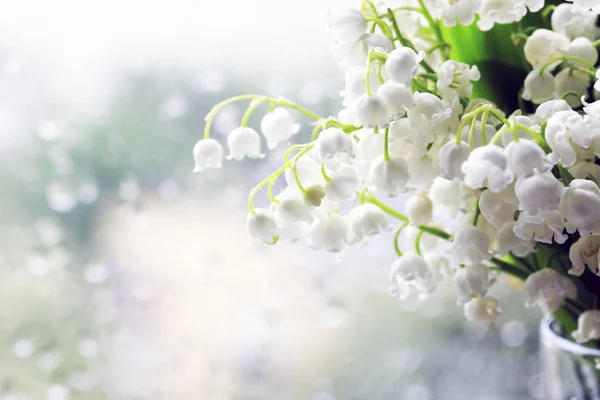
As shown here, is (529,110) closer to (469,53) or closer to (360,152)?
(469,53)

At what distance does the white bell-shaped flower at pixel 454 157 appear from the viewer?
47cm

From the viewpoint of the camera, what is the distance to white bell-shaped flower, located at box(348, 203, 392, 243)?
1.86 feet

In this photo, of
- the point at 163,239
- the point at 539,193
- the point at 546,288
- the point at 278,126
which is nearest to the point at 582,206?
the point at 539,193

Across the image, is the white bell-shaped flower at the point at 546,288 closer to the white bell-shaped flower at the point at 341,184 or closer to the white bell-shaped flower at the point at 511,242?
the white bell-shaped flower at the point at 511,242

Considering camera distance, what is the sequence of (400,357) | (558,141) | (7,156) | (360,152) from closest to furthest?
(558,141) → (360,152) → (7,156) → (400,357)

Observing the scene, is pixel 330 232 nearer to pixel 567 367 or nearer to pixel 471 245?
pixel 471 245

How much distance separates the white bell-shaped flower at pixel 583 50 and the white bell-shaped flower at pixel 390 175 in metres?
0.18

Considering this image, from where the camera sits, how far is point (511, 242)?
550mm

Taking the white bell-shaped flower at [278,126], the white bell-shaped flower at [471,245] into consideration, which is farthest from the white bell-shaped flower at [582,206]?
the white bell-shaped flower at [278,126]

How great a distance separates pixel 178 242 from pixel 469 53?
449 mm

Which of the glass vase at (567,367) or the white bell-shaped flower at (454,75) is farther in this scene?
the glass vase at (567,367)

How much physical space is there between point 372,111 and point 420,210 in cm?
14

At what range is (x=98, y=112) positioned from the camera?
86 centimetres

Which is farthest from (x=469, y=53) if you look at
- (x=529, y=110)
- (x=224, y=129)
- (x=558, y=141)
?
(x=224, y=129)
